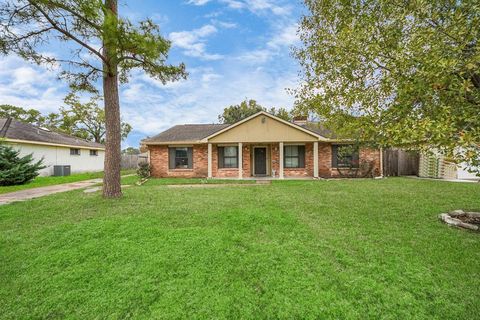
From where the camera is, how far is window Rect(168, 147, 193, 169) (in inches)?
631

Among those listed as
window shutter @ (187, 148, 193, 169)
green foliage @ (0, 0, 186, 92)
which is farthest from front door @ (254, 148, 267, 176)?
green foliage @ (0, 0, 186, 92)

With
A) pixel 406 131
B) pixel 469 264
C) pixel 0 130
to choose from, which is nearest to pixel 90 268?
pixel 406 131

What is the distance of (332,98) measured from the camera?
235 inches

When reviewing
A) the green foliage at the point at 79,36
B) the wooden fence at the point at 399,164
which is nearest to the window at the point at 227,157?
the green foliage at the point at 79,36

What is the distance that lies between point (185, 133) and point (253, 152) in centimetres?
516

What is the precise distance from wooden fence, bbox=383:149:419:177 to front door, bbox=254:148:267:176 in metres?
7.68

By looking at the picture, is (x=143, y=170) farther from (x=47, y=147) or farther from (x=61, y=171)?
(x=47, y=147)

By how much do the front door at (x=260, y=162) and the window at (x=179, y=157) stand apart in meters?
4.46

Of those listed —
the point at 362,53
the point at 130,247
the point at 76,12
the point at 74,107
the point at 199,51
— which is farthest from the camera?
the point at 74,107

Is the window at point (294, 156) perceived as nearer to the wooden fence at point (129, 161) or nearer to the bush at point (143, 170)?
the bush at point (143, 170)

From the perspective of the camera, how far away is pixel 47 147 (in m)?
17.3

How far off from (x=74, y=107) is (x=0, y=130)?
20.3 metres

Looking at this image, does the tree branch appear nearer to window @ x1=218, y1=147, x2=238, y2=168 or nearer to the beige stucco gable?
the beige stucco gable

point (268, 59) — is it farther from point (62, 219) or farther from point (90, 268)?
point (90, 268)
